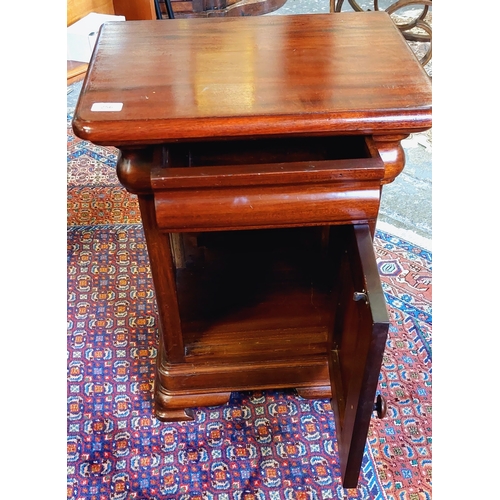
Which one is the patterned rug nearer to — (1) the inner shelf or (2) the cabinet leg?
(2) the cabinet leg

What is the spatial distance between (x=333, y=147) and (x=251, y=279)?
0.35 metres

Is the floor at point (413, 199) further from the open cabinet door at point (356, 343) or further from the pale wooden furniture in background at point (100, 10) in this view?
the pale wooden furniture in background at point (100, 10)

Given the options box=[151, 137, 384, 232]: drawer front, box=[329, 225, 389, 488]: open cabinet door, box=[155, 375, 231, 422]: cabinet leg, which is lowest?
box=[155, 375, 231, 422]: cabinet leg

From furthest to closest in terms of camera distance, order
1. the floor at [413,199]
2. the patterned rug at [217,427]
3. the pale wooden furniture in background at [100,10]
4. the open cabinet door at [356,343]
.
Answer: the pale wooden furniture in background at [100,10] < the floor at [413,199] < the patterned rug at [217,427] < the open cabinet door at [356,343]

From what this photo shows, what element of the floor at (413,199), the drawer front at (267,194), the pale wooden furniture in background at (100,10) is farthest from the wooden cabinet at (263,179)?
the pale wooden furniture in background at (100,10)

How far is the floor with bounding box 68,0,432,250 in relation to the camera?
1.44 meters

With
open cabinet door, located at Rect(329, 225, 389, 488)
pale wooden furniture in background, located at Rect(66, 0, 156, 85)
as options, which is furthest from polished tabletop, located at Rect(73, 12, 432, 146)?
pale wooden furniture in background, located at Rect(66, 0, 156, 85)

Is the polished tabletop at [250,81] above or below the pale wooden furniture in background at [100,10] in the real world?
above

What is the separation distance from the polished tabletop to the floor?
0.60 m

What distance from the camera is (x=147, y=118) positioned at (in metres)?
0.70

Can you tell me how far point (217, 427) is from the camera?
3.29ft

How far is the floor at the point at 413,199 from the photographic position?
1.44 metres

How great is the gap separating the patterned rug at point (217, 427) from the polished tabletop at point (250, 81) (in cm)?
57
